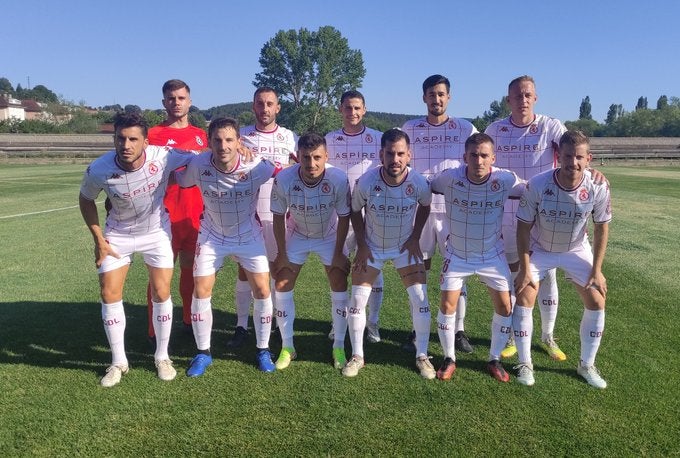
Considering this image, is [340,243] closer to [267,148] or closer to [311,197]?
[311,197]

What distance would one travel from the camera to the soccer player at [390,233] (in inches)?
163

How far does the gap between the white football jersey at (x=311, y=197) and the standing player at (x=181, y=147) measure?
1.01 meters

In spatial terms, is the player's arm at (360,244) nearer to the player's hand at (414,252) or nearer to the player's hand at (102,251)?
the player's hand at (414,252)

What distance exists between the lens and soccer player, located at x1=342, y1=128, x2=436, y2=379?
13.6 feet

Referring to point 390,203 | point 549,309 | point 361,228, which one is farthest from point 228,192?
point 549,309

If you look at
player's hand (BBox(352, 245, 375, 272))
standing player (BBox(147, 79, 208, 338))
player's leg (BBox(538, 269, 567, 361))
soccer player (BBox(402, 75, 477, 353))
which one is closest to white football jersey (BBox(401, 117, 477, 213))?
soccer player (BBox(402, 75, 477, 353))

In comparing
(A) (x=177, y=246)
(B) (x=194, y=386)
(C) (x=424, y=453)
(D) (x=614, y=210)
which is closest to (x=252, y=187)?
(A) (x=177, y=246)

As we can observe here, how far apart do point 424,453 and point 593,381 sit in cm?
175

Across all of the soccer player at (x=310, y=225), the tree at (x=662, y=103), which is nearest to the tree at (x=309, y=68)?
the tree at (x=662, y=103)

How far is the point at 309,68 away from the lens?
70375 mm

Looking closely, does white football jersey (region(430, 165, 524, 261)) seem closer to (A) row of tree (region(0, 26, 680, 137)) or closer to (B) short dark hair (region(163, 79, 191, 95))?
(B) short dark hair (region(163, 79, 191, 95))

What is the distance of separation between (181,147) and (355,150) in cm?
171

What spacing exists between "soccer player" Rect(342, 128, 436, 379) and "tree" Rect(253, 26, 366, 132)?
65.6 meters

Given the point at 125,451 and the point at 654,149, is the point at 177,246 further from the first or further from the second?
the point at 654,149
